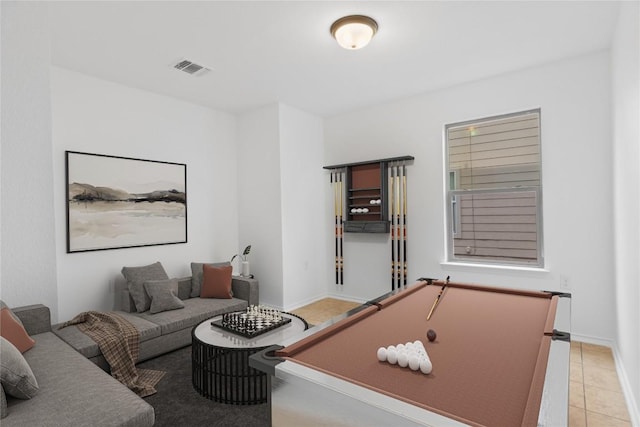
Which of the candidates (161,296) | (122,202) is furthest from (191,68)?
(161,296)

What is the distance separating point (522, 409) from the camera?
110cm

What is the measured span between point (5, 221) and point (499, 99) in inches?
197

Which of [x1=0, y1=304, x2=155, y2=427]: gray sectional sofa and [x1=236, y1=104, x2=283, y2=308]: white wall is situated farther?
[x1=236, y1=104, x2=283, y2=308]: white wall

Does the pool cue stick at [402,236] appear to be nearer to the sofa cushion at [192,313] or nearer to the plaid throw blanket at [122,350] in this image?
the sofa cushion at [192,313]

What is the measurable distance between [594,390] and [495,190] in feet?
7.39

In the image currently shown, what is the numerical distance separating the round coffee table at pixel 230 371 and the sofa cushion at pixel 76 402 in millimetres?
685

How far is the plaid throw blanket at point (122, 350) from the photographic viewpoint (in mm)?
2684

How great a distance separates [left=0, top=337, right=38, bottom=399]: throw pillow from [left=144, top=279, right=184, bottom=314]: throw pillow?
1.67 meters

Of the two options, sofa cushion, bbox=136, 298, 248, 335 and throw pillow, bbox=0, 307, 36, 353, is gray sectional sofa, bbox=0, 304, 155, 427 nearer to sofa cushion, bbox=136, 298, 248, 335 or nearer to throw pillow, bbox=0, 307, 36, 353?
throw pillow, bbox=0, 307, 36, 353

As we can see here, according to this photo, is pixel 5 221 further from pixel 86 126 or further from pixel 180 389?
pixel 180 389

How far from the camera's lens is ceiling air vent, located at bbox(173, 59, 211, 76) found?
3.58m

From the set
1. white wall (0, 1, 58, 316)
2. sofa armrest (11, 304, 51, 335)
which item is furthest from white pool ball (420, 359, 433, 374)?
white wall (0, 1, 58, 316)

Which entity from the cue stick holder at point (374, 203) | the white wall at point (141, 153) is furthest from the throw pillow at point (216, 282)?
the cue stick holder at point (374, 203)

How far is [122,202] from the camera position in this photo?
4008mm
